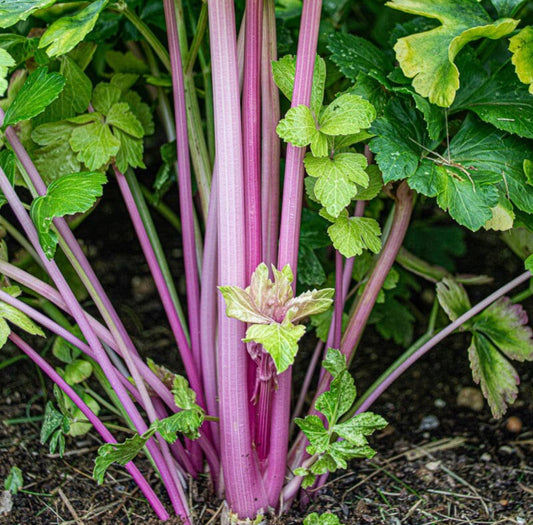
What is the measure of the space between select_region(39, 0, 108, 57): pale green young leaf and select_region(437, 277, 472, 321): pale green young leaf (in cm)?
63

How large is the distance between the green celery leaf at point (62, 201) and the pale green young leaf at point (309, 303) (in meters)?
0.27

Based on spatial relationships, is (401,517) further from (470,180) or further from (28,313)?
(28,313)

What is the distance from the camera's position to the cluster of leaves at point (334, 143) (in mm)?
779

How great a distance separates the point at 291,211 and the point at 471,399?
71cm

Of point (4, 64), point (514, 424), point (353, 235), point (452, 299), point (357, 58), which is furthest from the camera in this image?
point (514, 424)

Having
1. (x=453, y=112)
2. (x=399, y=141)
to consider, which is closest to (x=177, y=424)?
(x=399, y=141)

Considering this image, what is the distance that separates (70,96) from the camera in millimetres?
959

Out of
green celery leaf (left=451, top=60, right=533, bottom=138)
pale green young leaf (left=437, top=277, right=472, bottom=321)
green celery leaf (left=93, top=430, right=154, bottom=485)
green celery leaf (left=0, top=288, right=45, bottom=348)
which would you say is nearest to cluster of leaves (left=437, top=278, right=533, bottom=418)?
pale green young leaf (left=437, top=277, right=472, bottom=321)

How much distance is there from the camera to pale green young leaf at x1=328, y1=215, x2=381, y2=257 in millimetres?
818

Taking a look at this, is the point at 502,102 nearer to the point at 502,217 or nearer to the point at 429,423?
the point at 502,217

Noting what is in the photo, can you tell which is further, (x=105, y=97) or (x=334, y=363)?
(x=105, y=97)

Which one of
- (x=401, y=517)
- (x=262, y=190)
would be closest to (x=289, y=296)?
(x=262, y=190)

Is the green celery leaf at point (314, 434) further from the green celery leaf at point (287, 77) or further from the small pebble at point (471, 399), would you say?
the small pebble at point (471, 399)


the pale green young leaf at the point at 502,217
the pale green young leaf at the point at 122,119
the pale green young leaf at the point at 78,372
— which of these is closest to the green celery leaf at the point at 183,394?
the pale green young leaf at the point at 78,372
